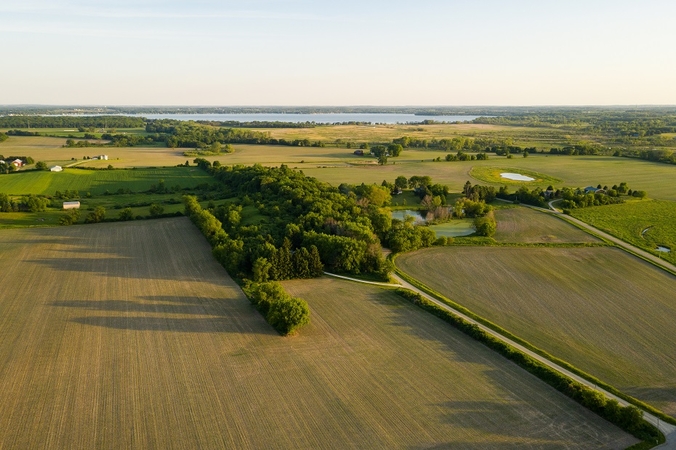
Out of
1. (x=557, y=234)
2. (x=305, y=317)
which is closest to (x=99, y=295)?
(x=305, y=317)

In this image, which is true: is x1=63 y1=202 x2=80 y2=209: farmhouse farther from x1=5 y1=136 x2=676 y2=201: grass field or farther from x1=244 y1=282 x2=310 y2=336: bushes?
x1=244 y1=282 x2=310 y2=336: bushes

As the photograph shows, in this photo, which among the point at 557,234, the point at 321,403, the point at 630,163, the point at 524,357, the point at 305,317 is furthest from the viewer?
the point at 630,163

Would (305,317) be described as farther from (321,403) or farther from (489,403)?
(489,403)

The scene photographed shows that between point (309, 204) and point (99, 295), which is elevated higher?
point (309, 204)

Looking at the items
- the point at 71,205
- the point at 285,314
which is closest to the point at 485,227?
the point at 285,314

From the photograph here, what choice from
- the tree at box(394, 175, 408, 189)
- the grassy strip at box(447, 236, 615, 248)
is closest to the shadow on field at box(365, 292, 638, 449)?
the grassy strip at box(447, 236, 615, 248)

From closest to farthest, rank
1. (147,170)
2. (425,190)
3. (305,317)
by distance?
(305,317) < (425,190) < (147,170)

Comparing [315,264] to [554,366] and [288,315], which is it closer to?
[288,315]

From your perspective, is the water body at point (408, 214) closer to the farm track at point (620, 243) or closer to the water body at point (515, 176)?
the farm track at point (620, 243)
